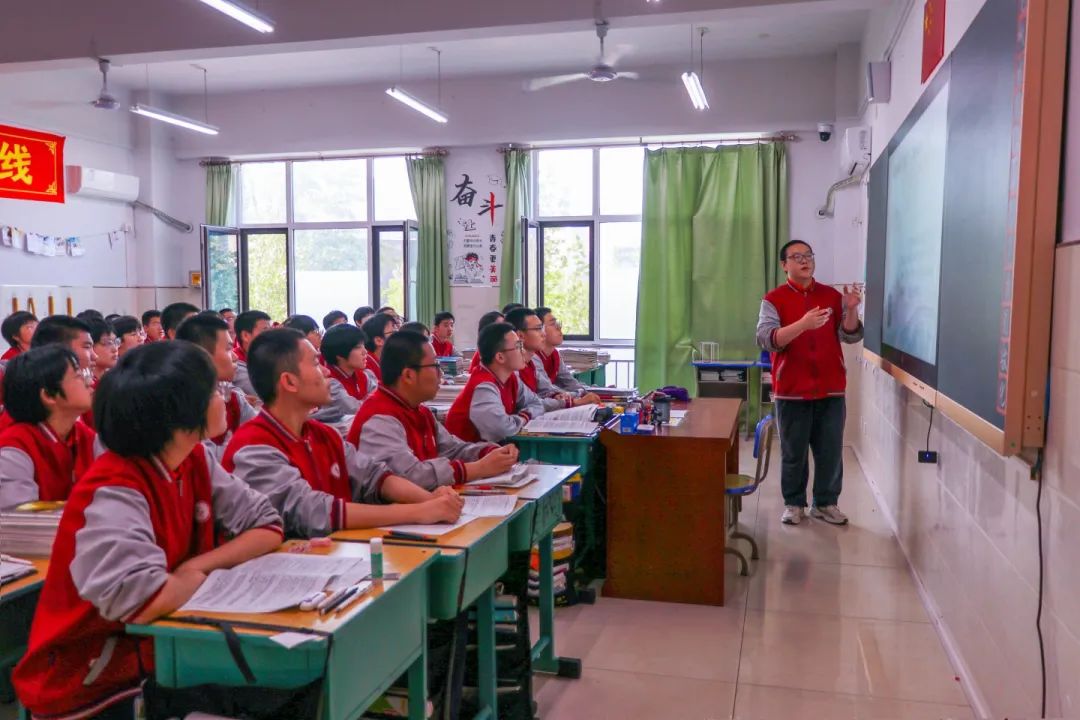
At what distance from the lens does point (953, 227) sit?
8.79ft

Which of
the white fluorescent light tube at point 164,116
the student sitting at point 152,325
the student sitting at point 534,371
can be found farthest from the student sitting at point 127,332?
the student sitting at point 534,371

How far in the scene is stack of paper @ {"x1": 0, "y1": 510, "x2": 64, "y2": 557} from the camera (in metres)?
1.94

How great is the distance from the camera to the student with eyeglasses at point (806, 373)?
4.57 metres

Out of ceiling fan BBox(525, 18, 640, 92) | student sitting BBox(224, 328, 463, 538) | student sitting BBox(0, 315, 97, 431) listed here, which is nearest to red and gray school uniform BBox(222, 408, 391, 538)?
student sitting BBox(224, 328, 463, 538)

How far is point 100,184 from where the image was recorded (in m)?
8.93

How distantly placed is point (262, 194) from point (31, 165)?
2.49 meters

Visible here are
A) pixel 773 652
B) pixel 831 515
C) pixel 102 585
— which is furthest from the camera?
pixel 831 515

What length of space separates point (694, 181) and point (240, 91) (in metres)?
5.25

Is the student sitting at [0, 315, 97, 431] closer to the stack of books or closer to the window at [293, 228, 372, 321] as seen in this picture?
the stack of books

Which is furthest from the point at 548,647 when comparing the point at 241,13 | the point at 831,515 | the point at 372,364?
the point at 241,13

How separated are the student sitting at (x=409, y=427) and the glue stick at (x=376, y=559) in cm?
86

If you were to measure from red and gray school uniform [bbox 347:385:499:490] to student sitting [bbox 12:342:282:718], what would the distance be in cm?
86

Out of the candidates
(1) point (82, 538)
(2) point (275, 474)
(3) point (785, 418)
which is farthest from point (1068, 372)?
(3) point (785, 418)

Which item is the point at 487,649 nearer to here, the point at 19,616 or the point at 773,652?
the point at 19,616
